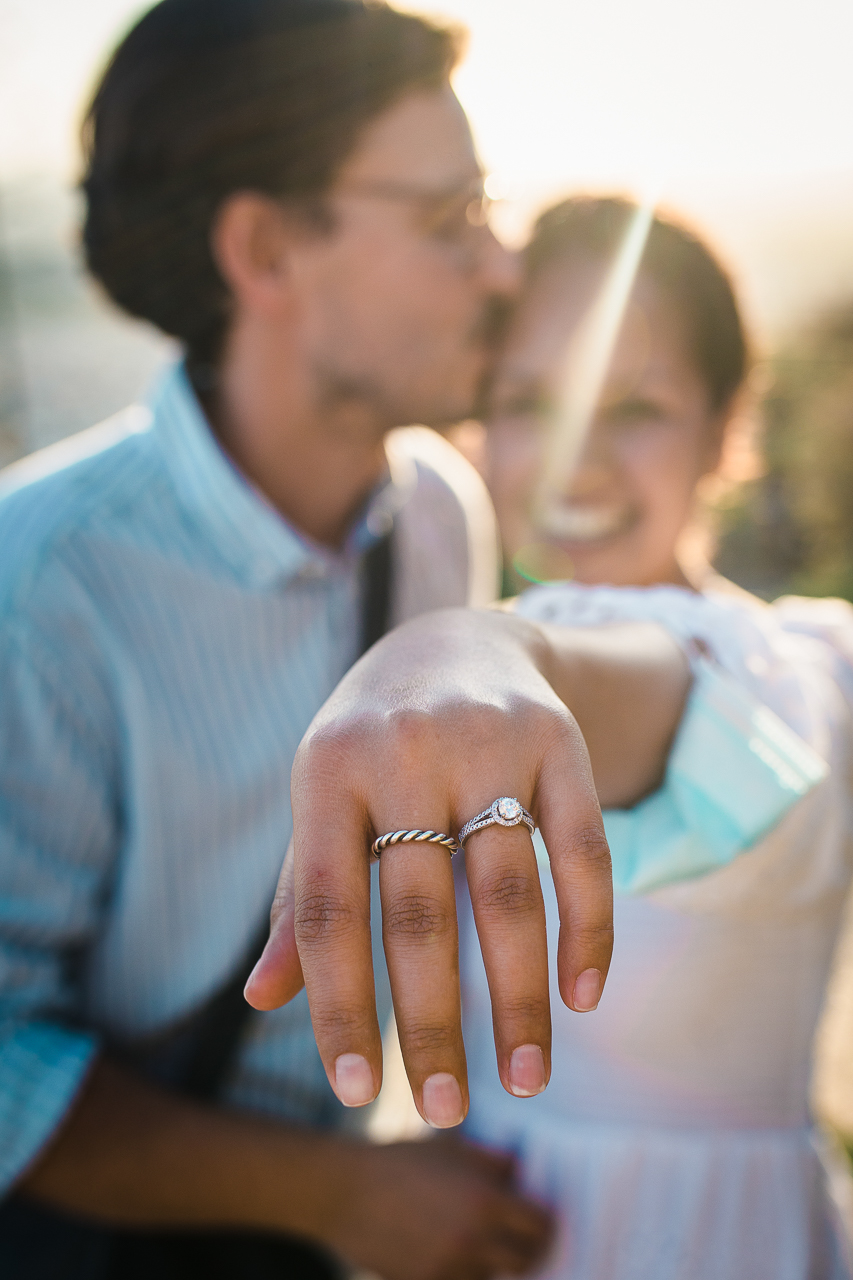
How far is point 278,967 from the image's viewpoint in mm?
568

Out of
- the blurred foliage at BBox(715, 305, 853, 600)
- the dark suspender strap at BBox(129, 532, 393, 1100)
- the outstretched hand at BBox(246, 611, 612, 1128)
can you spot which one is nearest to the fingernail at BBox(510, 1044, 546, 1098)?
the outstretched hand at BBox(246, 611, 612, 1128)

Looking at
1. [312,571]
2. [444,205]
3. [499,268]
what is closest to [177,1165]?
[312,571]

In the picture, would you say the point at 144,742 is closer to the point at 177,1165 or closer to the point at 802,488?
the point at 177,1165

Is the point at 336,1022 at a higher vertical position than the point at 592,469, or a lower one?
higher

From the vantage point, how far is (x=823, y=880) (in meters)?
1.12

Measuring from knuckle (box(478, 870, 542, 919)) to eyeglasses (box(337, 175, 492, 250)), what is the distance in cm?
211

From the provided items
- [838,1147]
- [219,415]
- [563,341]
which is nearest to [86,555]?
[219,415]

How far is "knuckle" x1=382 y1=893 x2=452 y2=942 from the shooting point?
51cm

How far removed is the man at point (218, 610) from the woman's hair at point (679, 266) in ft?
0.56

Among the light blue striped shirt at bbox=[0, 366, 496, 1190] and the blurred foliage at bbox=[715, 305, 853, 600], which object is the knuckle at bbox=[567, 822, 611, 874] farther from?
the blurred foliage at bbox=[715, 305, 853, 600]

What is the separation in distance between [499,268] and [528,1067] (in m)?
1.92

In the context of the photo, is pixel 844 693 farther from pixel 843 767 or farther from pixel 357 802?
→ pixel 357 802

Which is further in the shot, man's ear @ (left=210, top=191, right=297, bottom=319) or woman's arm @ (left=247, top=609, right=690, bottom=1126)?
man's ear @ (left=210, top=191, right=297, bottom=319)

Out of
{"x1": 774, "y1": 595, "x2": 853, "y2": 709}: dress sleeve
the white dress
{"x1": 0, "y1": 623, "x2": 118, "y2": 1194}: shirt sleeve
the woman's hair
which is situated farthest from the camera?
the woman's hair
